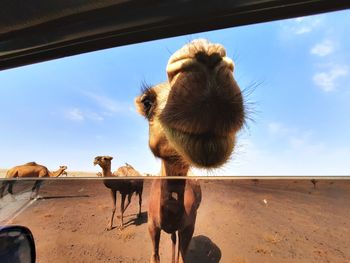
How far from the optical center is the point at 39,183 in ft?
3.63

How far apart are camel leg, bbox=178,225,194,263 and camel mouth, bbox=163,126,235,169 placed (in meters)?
0.47

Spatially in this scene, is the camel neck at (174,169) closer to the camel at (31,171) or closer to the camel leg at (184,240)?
the camel at (31,171)

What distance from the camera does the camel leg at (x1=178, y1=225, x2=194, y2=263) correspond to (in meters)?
0.96

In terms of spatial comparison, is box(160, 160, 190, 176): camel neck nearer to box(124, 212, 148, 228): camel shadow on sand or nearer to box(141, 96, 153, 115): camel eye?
box(141, 96, 153, 115): camel eye

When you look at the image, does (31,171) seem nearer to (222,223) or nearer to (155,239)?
(155,239)

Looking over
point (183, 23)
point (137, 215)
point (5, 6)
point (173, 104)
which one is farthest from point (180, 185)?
point (5, 6)

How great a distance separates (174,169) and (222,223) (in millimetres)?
1027

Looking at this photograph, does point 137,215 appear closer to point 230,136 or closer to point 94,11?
point 230,136

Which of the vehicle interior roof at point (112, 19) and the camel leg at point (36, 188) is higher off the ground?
the vehicle interior roof at point (112, 19)

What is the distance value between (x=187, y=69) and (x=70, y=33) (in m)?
0.58

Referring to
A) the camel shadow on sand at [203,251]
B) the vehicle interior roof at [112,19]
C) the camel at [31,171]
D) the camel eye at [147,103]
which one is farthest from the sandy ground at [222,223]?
the camel eye at [147,103]

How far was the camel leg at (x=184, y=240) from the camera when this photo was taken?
37.6 inches

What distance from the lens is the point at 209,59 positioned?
1367mm

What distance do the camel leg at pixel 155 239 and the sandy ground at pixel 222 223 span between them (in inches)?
0.6
